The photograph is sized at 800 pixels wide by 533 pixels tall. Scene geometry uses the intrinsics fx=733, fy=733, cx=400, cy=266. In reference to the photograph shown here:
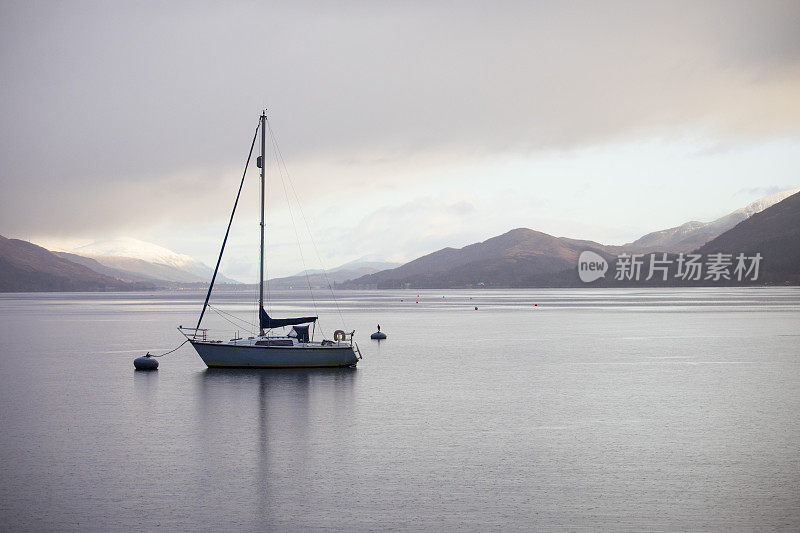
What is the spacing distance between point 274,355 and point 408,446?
23.1m

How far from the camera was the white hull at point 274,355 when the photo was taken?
45750 mm

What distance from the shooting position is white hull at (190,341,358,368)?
1801 inches

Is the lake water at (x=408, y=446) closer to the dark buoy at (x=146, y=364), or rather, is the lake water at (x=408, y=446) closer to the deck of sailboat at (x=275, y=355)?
the deck of sailboat at (x=275, y=355)

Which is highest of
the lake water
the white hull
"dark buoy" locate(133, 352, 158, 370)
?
the white hull

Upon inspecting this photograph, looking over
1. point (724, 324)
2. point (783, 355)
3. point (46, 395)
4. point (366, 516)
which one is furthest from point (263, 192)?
point (724, 324)

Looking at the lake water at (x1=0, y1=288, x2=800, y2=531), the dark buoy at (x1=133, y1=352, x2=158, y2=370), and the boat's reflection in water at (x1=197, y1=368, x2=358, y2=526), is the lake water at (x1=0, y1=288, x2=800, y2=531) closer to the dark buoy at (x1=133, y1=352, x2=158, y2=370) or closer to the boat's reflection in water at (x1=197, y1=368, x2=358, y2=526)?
the boat's reflection in water at (x1=197, y1=368, x2=358, y2=526)

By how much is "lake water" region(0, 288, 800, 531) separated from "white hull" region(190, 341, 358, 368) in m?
0.90

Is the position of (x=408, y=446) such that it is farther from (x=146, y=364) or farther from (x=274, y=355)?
(x=146, y=364)

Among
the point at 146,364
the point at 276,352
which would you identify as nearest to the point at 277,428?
the point at 276,352

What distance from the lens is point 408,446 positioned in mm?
24109

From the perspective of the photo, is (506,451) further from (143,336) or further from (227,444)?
(143,336)

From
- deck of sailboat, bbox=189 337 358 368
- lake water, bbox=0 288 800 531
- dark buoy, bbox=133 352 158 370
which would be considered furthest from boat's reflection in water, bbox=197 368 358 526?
dark buoy, bbox=133 352 158 370

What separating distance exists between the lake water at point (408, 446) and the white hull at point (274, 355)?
2.96 feet

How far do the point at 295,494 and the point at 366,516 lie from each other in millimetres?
2608
